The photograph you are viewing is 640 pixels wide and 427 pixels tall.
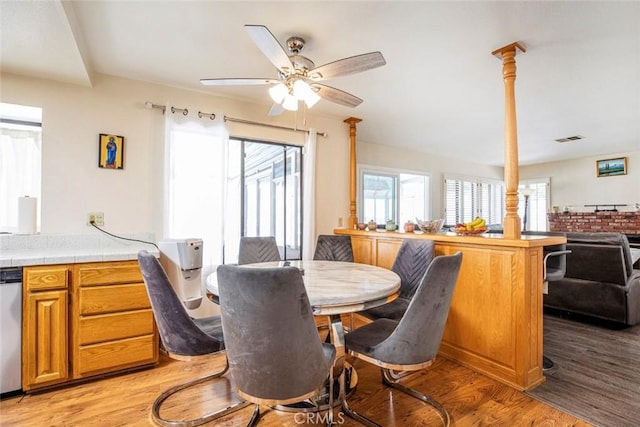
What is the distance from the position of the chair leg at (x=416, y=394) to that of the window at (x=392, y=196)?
3305 mm

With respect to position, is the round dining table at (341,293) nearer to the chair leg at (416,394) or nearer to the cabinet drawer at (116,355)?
the chair leg at (416,394)

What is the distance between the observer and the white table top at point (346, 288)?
1494 millimetres

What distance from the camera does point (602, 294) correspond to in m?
3.25

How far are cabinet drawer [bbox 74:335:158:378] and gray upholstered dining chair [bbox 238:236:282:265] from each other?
975 mm

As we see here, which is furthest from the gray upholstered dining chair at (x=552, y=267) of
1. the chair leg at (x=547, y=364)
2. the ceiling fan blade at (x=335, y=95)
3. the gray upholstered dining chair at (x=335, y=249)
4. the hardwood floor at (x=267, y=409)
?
the ceiling fan blade at (x=335, y=95)

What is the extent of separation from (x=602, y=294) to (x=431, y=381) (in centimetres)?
241

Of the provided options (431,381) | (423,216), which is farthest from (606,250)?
(423,216)

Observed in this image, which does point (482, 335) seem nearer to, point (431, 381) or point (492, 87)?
point (431, 381)

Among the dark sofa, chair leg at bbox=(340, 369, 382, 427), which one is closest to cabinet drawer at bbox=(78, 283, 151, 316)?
chair leg at bbox=(340, 369, 382, 427)

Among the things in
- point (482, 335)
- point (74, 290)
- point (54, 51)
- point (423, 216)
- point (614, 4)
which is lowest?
point (482, 335)

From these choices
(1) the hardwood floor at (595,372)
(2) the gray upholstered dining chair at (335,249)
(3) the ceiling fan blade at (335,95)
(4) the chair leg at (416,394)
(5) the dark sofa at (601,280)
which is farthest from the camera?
(2) the gray upholstered dining chair at (335,249)

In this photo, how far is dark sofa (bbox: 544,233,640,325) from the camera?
3.12m

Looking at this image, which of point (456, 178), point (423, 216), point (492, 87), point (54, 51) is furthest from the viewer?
point (456, 178)

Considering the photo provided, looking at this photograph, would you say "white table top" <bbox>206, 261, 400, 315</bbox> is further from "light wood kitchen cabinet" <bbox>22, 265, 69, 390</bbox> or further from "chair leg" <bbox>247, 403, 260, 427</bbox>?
"light wood kitchen cabinet" <bbox>22, 265, 69, 390</bbox>
